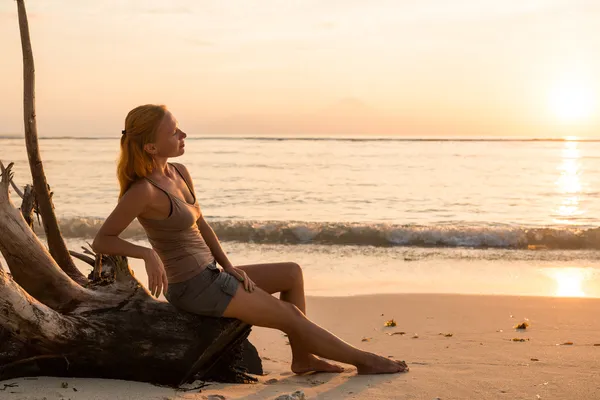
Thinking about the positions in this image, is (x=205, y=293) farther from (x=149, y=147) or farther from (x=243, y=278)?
(x=149, y=147)

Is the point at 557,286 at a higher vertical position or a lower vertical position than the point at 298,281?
lower

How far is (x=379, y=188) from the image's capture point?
83.4 feet

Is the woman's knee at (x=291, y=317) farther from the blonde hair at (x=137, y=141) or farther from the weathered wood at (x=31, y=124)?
the weathered wood at (x=31, y=124)

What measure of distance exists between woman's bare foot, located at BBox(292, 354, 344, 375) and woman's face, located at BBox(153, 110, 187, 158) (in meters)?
1.74

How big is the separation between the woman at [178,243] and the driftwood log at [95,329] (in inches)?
6.6

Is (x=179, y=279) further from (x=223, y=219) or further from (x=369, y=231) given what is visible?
(x=223, y=219)

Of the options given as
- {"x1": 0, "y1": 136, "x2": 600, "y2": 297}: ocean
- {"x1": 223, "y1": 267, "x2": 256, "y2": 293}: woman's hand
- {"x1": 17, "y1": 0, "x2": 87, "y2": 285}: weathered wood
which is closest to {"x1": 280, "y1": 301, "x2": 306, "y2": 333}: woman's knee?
{"x1": 223, "y1": 267, "x2": 256, "y2": 293}: woman's hand

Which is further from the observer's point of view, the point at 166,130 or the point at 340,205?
the point at 340,205

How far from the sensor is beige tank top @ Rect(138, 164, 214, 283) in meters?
4.68

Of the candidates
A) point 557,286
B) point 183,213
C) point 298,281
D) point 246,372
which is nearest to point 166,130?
point 183,213

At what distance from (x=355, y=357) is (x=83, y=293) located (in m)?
1.89

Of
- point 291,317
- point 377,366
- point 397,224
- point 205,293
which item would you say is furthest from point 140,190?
point 397,224

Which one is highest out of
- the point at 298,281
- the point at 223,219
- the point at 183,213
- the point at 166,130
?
the point at 166,130

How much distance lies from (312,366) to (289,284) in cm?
60
